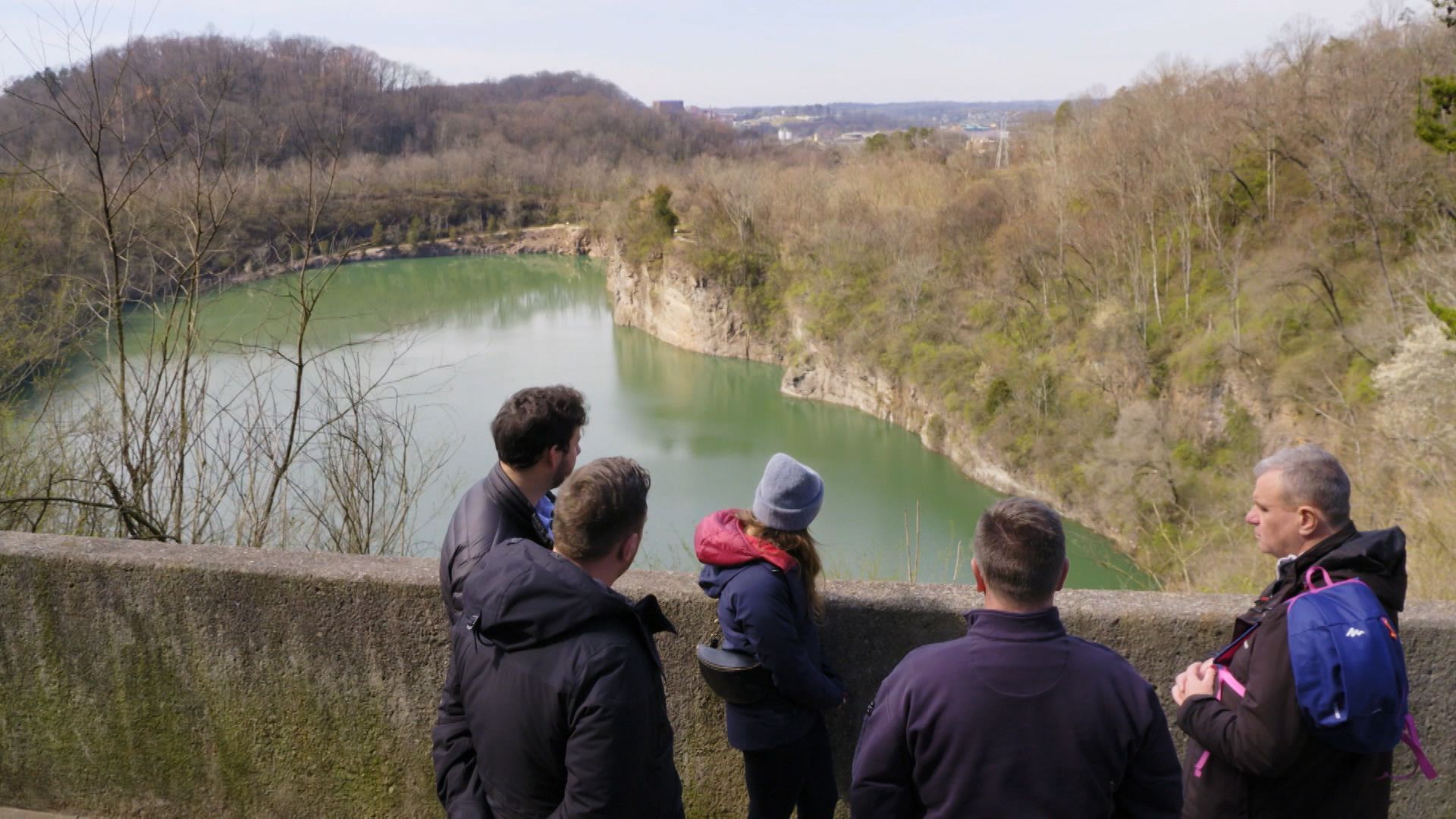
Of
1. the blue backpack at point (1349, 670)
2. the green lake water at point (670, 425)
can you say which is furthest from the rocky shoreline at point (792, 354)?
the blue backpack at point (1349, 670)

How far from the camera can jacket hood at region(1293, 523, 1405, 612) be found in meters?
1.95

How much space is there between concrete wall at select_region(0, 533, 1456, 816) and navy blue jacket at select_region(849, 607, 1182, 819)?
85cm

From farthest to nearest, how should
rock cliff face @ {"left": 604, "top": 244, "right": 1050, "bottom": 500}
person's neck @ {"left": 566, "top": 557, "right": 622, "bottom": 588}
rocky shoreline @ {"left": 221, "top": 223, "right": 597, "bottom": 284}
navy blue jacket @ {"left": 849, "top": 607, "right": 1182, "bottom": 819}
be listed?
1. rocky shoreline @ {"left": 221, "top": 223, "right": 597, "bottom": 284}
2. rock cliff face @ {"left": 604, "top": 244, "right": 1050, "bottom": 500}
3. person's neck @ {"left": 566, "top": 557, "right": 622, "bottom": 588}
4. navy blue jacket @ {"left": 849, "top": 607, "right": 1182, "bottom": 819}

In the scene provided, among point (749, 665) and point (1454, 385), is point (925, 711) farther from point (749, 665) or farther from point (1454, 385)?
point (1454, 385)

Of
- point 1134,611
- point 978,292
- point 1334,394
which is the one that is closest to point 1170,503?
point 1334,394

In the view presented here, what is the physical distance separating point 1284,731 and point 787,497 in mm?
1065

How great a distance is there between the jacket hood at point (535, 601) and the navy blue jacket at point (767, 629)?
52 centimetres

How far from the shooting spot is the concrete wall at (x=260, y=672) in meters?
2.71

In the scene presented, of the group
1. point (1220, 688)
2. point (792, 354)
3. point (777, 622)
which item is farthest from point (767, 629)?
point (792, 354)

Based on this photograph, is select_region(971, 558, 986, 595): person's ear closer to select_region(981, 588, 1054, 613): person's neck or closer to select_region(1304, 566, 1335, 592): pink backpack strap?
select_region(981, 588, 1054, 613): person's neck

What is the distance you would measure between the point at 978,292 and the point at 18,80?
127 ft

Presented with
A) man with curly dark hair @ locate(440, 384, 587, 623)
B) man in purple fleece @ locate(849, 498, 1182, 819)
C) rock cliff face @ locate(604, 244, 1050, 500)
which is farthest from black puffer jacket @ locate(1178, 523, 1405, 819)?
rock cliff face @ locate(604, 244, 1050, 500)

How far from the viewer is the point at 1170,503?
28812 millimetres

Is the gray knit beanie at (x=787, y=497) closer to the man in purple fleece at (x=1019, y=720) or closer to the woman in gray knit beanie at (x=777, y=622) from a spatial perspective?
the woman in gray knit beanie at (x=777, y=622)
